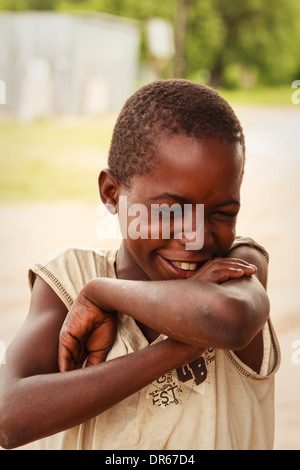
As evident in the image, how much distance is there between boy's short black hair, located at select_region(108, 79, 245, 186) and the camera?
3.52ft

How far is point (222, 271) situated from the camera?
102 centimetres

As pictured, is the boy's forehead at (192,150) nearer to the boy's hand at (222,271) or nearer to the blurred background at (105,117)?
the boy's hand at (222,271)

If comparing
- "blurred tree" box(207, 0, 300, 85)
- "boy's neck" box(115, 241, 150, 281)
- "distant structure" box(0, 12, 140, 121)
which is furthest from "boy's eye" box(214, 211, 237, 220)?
"blurred tree" box(207, 0, 300, 85)

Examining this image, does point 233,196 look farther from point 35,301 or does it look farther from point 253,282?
point 35,301

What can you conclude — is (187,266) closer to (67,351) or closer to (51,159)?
(67,351)

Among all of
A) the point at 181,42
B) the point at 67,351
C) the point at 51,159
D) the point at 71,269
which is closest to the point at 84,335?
the point at 67,351

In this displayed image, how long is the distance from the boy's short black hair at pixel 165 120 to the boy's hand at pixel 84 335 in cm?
25

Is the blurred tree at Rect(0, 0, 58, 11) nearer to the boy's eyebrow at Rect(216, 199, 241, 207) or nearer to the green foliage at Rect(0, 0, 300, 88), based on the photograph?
the green foliage at Rect(0, 0, 300, 88)

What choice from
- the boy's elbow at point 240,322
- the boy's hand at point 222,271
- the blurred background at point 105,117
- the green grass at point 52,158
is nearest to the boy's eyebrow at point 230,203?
the boy's hand at point 222,271

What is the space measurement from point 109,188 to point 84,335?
306mm

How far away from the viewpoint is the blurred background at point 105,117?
450 centimetres

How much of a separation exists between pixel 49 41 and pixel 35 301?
12456mm

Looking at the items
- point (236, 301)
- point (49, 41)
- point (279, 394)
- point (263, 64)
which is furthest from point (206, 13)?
point (236, 301)

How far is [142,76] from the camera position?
2139 centimetres
